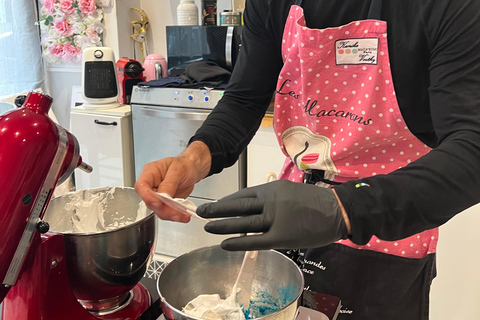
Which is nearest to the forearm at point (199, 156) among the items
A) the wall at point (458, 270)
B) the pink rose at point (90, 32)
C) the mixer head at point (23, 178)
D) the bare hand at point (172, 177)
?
the bare hand at point (172, 177)

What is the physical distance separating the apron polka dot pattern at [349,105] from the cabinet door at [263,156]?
98 centimetres

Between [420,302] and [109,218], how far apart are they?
0.67 metres

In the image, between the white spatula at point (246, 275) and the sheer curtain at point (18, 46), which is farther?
the sheer curtain at point (18, 46)

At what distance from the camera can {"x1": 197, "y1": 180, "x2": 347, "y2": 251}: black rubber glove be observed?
0.51m

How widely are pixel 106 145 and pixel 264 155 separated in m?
0.90

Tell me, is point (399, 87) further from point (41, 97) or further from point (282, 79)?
point (41, 97)

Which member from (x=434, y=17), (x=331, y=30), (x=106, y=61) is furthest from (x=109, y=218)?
(x=106, y=61)

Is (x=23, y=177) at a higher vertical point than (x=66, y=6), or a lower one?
lower

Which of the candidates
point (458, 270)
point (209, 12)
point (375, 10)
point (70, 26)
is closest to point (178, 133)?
point (209, 12)

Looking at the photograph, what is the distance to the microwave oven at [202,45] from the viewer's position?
2.17m

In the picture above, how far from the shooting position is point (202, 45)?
89.7 inches

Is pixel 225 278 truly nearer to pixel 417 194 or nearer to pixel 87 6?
pixel 417 194

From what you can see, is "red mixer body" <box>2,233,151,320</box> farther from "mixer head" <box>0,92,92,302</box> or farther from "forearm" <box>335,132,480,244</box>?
"forearm" <box>335,132,480,244</box>

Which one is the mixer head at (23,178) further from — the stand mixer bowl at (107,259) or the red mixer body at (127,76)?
the red mixer body at (127,76)
